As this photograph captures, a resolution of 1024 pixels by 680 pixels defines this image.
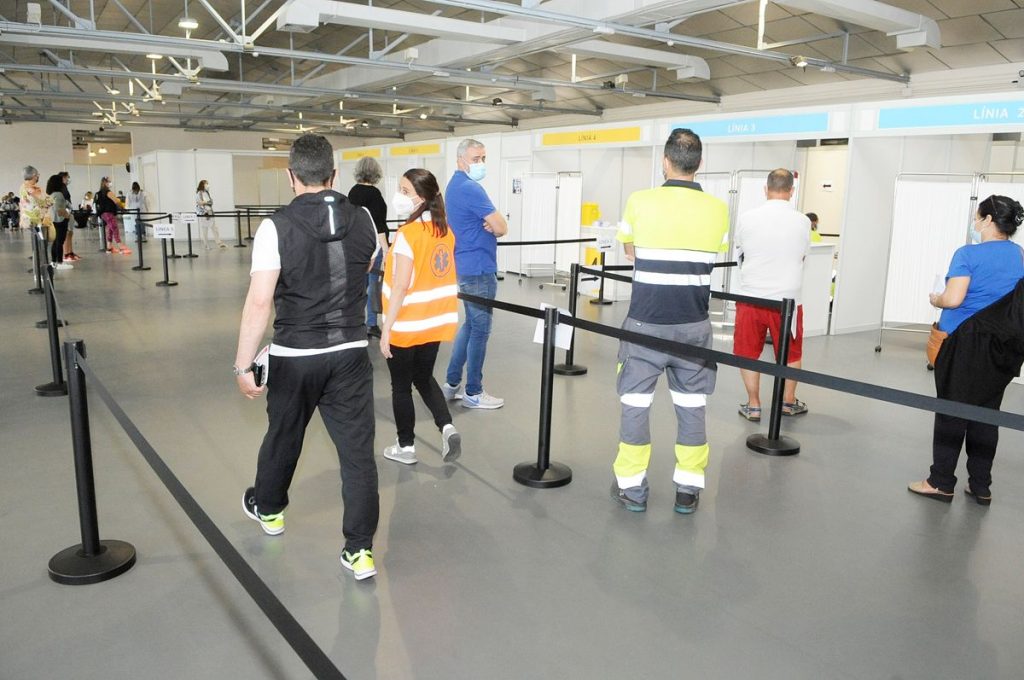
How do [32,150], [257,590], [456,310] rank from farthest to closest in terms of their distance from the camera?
[32,150], [456,310], [257,590]

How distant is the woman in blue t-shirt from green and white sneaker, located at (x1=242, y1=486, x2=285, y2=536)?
9.65 ft

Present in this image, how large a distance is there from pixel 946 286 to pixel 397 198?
267cm

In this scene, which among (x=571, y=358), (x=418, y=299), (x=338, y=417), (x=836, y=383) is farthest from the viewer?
(x=571, y=358)

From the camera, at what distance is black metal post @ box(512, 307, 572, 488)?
12.2ft

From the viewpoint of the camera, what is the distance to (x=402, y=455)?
4.05 metres

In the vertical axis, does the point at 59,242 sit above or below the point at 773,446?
above

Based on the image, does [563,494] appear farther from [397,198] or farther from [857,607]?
[397,198]

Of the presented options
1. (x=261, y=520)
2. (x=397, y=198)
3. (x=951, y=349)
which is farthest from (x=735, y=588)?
(x=397, y=198)

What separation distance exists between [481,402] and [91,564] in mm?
2682

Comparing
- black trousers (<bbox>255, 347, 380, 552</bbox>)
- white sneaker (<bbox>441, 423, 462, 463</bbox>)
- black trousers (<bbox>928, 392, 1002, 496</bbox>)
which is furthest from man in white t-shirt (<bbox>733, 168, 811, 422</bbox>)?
black trousers (<bbox>255, 347, 380, 552</bbox>)

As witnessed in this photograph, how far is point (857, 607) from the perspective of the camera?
2.77 meters

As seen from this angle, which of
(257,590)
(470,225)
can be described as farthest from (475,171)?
(257,590)

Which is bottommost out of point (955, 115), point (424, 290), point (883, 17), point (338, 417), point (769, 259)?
point (338, 417)

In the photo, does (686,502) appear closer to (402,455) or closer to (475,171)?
(402,455)
